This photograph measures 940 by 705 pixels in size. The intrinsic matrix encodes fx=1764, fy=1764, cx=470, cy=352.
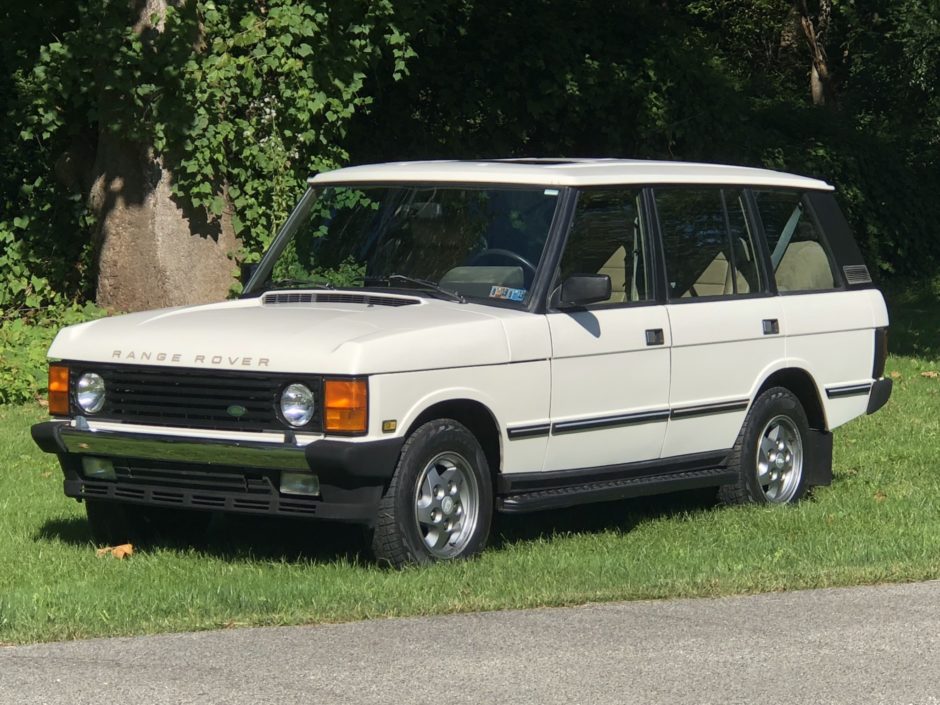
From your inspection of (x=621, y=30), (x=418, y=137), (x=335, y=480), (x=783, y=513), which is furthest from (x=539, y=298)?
(x=621, y=30)

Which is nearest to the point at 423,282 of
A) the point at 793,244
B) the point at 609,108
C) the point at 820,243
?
the point at 793,244

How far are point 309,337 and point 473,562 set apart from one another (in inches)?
50.6

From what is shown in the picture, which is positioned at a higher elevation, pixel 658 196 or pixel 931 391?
pixel 658 196

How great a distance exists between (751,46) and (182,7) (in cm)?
2346

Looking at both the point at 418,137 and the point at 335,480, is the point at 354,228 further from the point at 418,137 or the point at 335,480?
the point at 418,137

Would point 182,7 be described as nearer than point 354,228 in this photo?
No

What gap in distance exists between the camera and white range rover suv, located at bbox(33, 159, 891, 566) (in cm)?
756

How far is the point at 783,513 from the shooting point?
30.8 feet


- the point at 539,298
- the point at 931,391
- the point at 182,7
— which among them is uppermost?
the point at 182,7

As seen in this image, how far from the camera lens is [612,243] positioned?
8.84 m

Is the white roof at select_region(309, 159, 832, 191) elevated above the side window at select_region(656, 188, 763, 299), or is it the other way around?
the white roof at select_region(309, 159, 832, 191)

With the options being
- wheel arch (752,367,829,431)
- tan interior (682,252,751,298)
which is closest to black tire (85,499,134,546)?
tan interior (682,252,751,298)

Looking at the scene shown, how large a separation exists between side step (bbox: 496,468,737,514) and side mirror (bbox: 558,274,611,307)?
0.94 m

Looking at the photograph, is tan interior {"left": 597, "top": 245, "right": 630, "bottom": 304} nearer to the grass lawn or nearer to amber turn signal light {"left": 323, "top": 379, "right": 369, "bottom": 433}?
the grass lawn
